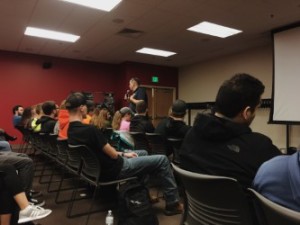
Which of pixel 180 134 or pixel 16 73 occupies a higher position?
pixel 16 73

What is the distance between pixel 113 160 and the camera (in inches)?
90.0

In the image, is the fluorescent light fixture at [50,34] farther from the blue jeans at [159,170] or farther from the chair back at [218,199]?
the chair back at [218,199]

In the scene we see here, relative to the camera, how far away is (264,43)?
20.3ft

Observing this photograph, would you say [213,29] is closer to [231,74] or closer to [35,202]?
[231,74]

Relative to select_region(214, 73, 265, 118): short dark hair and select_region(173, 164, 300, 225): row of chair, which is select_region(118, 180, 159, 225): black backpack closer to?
select_region(173, 164, 300, 225): row of chair

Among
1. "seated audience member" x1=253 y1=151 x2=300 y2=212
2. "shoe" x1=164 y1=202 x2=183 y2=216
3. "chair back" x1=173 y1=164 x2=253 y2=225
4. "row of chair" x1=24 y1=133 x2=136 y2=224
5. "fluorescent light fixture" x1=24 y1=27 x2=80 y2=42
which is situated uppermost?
"fluorescent light fixture" x1=24 y1=27 x2=80 y2=42

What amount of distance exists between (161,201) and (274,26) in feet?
13.3

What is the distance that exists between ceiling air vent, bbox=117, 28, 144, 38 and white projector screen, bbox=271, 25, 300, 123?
2744 millimetres

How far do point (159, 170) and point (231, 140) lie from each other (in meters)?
1.46

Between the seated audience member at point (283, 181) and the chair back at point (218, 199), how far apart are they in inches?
4.3

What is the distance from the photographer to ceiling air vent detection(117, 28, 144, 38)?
5.32 m

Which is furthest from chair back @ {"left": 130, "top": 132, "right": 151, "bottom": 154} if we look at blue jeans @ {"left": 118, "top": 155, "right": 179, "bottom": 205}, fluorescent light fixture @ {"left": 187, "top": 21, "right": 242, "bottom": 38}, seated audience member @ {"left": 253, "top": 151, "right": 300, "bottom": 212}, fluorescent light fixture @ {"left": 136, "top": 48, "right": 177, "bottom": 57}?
fluorescent light fixture @ {"left": 136, "top": 48, "right": 177, "bottom": 57}

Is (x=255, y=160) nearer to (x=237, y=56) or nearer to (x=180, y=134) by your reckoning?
(x=180, y=134)

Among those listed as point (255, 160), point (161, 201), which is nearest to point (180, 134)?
point (161, 201)
